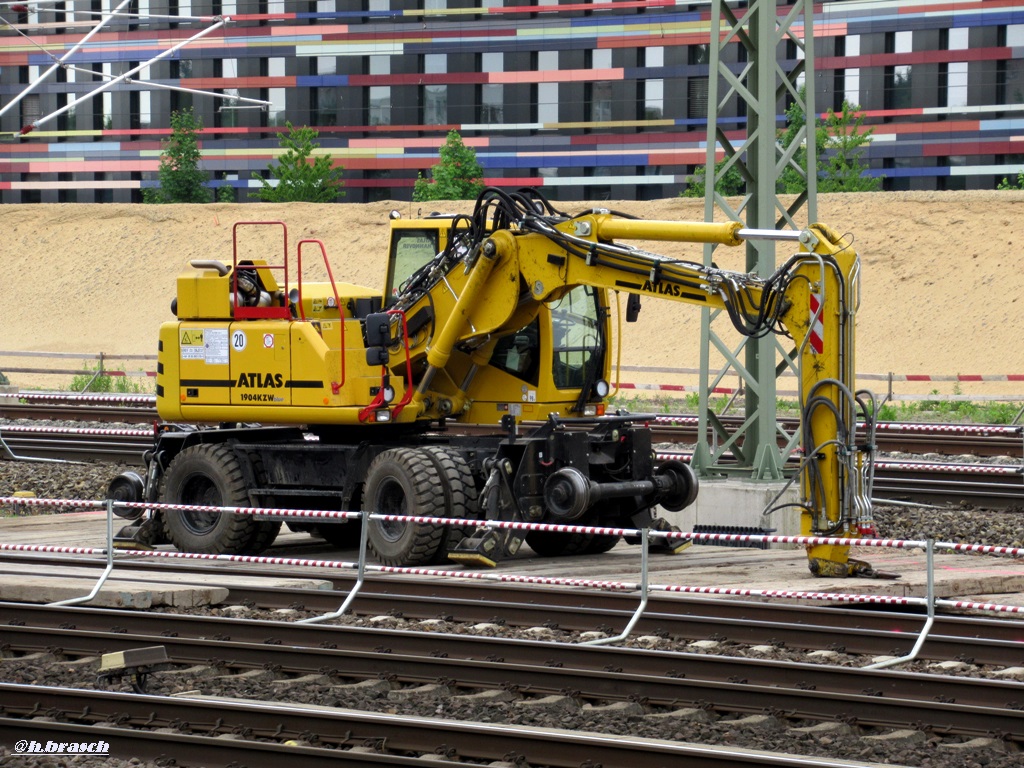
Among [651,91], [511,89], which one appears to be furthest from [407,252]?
[511,89]

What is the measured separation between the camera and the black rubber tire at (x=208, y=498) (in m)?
16.3

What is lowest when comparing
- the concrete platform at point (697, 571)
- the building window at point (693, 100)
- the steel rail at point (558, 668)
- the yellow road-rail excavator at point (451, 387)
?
the concrete platform at point (697, 571)

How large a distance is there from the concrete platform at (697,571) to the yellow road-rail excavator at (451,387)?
38 centimetres

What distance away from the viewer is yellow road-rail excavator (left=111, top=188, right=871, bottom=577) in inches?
568

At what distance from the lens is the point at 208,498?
55.6 feet

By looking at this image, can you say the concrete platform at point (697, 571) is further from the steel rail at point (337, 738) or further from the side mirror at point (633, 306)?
the steel rail at point (337, 738)

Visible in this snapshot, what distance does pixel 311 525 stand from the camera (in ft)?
55.9

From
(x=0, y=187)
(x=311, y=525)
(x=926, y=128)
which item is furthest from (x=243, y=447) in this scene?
(x=0, y=187)

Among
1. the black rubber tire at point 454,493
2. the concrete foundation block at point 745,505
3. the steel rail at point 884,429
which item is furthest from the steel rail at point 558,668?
the steel rail at point 884,429

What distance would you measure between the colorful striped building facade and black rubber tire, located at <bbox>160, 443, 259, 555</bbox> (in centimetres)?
4983

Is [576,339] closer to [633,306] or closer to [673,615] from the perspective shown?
[633,306]

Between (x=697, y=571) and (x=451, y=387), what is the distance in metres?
3.22

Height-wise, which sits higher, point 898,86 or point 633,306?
point 898,86

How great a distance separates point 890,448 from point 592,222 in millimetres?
12397
